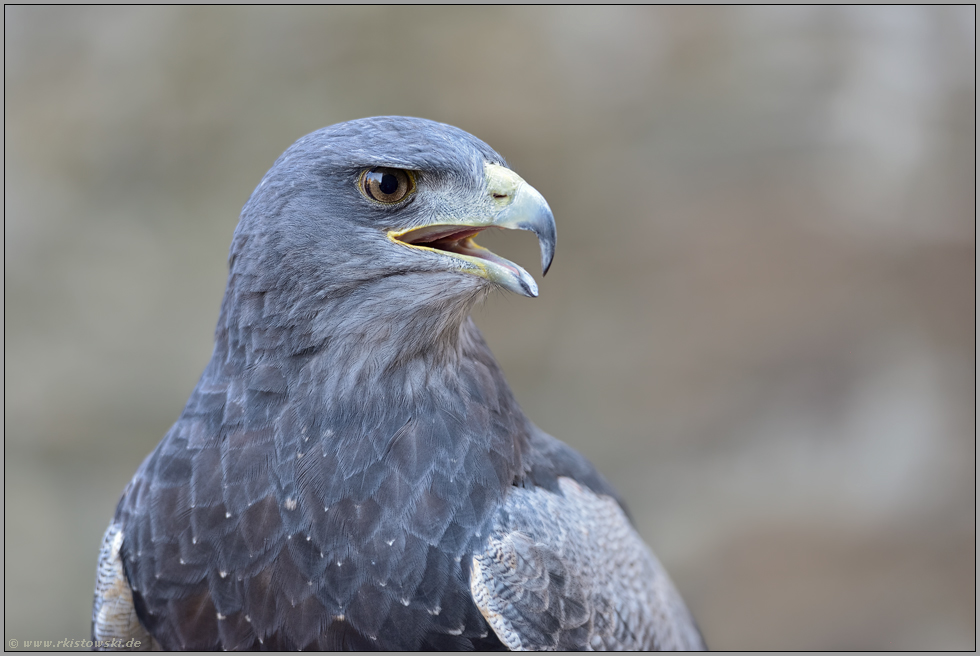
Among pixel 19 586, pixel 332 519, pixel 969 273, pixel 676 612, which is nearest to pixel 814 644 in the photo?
pixel 969 273

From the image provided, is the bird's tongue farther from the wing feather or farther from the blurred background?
the blurred background

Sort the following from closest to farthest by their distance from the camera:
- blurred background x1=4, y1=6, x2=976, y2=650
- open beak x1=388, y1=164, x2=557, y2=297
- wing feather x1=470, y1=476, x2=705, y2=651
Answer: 1. open beak x1=388, y1=164, x2=557, y2=297
2. wing feather x1=470, y1=476, x2=705, y2=651
3. blurred background x1=4, y1=6, x2=976, y2=650

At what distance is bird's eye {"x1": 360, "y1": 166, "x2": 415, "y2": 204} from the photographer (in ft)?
7.75

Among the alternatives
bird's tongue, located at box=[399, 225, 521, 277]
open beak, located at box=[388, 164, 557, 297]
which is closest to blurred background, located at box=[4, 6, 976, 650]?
bird's tongue, located at box=[399, 225, 521, 277]

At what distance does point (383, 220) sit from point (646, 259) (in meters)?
4.43

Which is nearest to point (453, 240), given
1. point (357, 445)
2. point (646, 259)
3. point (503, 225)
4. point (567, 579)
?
point (503, 225)

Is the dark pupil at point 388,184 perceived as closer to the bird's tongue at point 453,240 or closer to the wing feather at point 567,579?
the bird's tongue at point 453,240

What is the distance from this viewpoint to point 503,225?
7.82ft

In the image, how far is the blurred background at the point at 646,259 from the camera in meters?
6.07

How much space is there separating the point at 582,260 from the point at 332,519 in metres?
4.49

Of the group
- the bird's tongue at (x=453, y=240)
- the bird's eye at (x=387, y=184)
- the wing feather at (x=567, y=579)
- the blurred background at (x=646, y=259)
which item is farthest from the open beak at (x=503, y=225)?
the blurred background at (x=646, y=259)


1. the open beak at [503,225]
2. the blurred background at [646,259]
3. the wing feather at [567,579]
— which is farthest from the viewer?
the blurred background at [646,259]

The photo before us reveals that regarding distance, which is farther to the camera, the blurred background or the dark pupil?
the blurred background

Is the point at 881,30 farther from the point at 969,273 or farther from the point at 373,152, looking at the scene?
the point at 373,152
